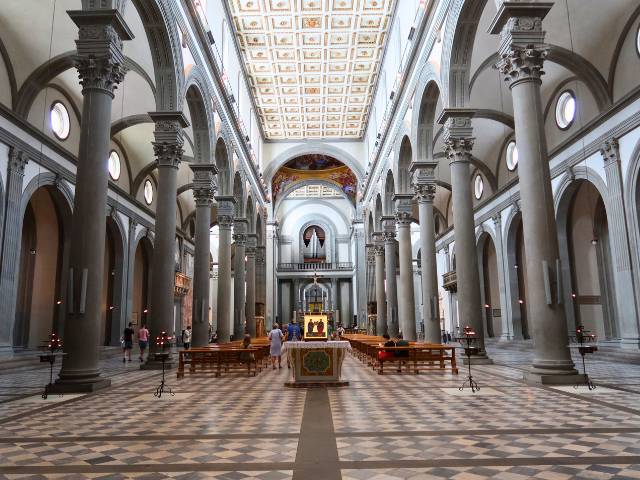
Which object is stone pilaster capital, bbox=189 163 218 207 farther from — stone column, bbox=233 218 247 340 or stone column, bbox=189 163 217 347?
stone column, bbox=233 218 247 340

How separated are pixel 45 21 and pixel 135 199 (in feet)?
34.8

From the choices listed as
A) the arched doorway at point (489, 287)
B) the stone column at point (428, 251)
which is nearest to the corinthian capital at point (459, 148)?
the stone column at point (428, 251)

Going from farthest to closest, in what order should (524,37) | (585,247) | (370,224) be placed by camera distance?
(370,224), (585,247), (524,37)

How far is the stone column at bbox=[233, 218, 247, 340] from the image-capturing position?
25.1m

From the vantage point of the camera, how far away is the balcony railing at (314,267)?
152 feet

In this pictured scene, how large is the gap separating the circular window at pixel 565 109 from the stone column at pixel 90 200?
549 inches

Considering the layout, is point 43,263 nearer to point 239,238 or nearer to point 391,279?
point 239,238

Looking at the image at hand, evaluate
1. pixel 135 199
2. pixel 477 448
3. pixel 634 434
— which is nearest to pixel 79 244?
pixel 477 448

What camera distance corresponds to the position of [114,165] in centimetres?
2173

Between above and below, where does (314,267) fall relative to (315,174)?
below

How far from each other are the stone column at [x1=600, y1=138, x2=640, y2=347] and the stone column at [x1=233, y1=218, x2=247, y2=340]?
1606 centimetres

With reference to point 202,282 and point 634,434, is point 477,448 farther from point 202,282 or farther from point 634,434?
point 202,282

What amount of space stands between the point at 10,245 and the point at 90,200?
7157 millimetres

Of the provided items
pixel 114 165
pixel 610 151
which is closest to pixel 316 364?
pixel 610 151
